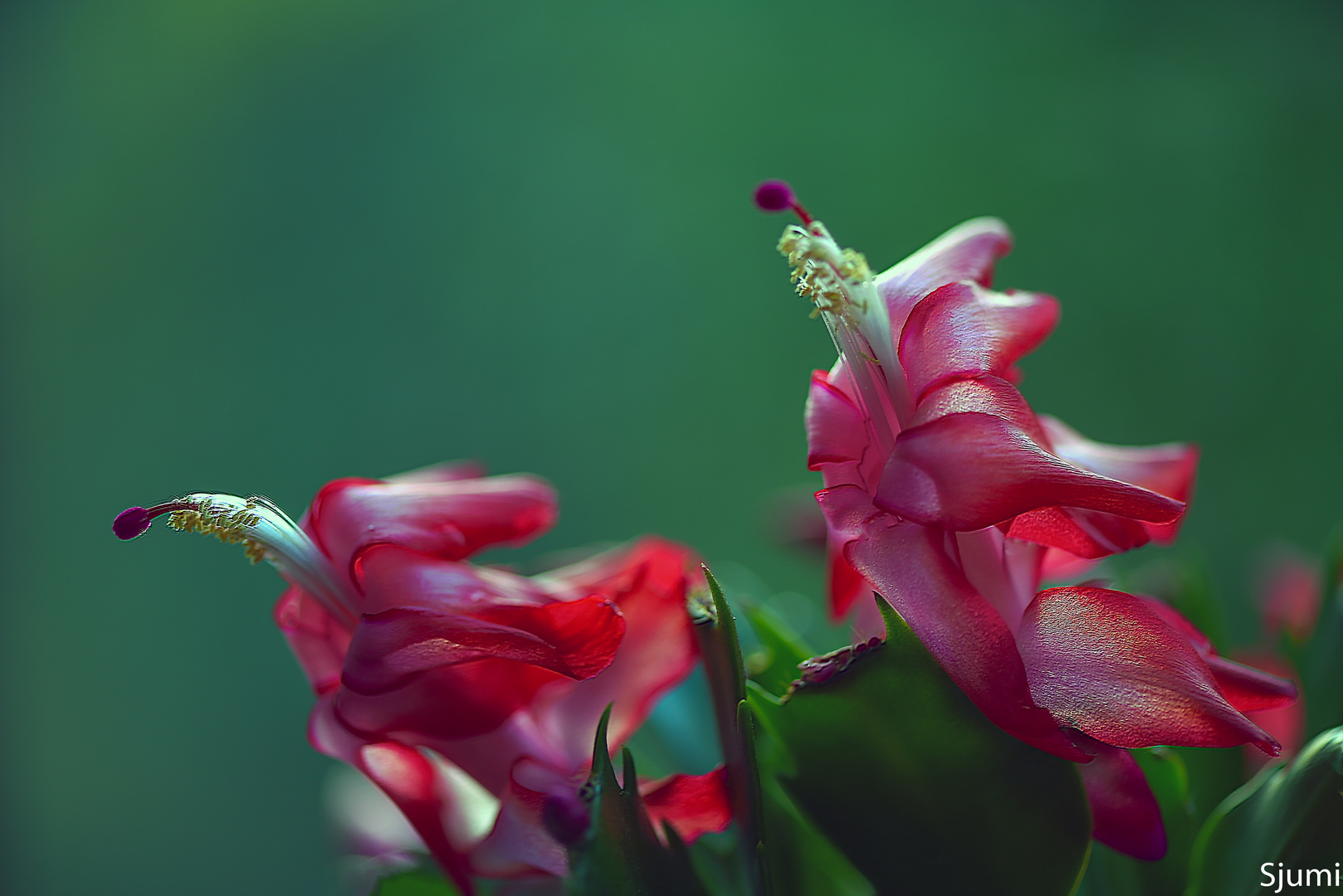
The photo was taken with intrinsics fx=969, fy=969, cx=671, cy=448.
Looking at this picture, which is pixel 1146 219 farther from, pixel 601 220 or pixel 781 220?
pixel 601 220

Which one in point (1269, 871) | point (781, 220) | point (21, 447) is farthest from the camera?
point (781, 220)

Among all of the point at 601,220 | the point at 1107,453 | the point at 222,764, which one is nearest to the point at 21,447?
the point at 222,764

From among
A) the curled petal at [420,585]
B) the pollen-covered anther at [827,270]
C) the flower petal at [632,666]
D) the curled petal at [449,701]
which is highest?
the pollen-covered anther at [827,270]

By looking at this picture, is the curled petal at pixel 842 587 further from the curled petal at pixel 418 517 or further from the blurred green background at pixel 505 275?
the blurred green background at pixel 505 275

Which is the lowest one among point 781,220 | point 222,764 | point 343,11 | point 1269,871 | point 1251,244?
point 222,764

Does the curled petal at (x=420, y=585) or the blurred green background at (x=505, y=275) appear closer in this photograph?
the curled petal at (x=420, y=585)

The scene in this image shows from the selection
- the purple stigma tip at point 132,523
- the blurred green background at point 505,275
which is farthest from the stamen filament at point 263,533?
the blurred green background at point 505,275

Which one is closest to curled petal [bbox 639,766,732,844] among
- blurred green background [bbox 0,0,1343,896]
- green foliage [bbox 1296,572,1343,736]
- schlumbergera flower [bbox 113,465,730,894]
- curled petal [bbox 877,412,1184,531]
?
schlumbergera flower [bbox 113,465,730,894]
